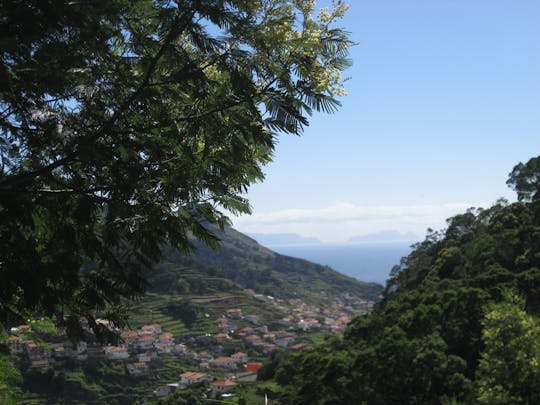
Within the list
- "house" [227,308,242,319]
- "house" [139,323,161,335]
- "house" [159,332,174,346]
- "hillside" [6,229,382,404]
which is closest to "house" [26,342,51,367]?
"hillside" [6,229,382,404]

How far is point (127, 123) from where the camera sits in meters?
3.77

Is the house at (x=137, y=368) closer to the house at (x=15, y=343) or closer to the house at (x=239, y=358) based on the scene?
the house at (x=239, y=358)

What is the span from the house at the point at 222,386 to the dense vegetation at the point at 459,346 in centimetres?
2512

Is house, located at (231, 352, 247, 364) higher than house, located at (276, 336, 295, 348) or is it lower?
lower

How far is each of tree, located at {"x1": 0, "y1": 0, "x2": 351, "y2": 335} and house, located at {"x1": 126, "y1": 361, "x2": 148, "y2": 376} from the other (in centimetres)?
8063

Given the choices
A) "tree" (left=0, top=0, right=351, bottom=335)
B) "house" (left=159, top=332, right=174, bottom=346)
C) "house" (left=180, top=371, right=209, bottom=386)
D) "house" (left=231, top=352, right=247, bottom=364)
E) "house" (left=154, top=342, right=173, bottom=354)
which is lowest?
"house" (left=231, top=352, right=247, bottom=364)

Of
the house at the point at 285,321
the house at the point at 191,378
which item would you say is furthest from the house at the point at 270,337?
the house at the point at 191,378

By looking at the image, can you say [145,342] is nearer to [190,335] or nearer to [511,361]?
[190,335]

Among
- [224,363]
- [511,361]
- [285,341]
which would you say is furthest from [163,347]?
[511,361]

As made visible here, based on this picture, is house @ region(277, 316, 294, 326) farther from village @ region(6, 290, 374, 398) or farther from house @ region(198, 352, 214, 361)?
house @ region(198, 352, 214, 361)

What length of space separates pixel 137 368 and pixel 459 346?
6378 centimetres

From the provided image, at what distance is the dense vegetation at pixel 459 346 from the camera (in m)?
18.0

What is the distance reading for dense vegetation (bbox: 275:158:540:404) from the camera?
18031mm

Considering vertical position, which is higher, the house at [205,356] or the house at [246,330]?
the house at [246,330]
